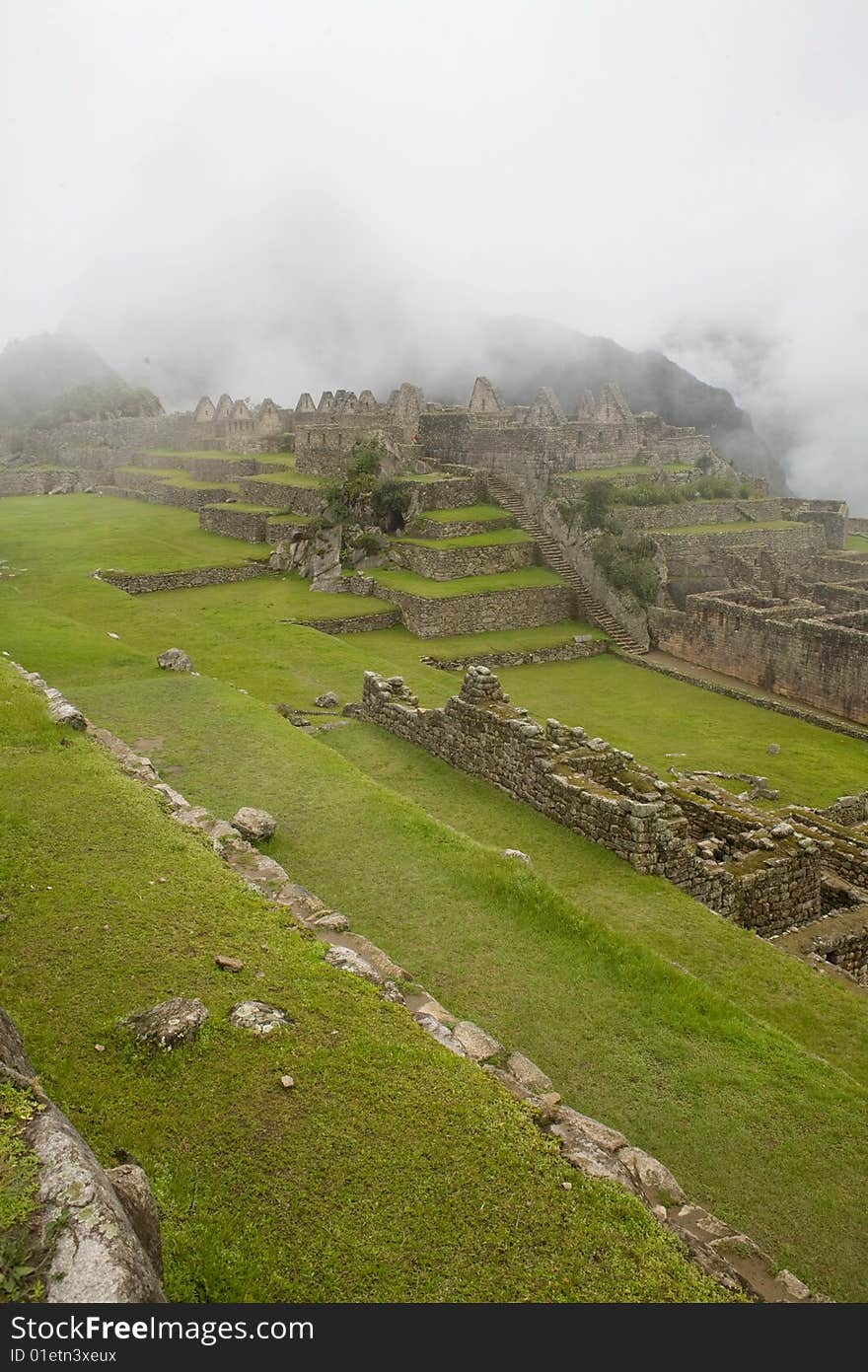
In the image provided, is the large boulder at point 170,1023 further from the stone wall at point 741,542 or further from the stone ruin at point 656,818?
the stone wall at point 741,542

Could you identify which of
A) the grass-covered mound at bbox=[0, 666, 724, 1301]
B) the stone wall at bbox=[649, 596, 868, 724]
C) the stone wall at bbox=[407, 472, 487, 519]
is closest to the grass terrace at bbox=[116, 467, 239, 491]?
the stone wall at bbox=[407, 472, 487, 519]

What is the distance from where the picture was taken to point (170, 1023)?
629 centimetres

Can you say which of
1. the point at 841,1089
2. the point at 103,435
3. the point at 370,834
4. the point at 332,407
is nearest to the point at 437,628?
the point at 370,834

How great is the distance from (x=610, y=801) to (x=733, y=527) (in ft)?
89.8

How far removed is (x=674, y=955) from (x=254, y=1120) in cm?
573

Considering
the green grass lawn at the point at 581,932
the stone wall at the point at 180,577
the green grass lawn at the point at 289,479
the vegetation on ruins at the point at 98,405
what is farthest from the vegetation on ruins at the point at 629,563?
the vegetation on ruins at the point at 98,405

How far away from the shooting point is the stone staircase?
31.3 meters

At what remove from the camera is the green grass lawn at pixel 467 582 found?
31.8m

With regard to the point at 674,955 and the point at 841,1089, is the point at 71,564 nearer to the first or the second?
the point at 674,955

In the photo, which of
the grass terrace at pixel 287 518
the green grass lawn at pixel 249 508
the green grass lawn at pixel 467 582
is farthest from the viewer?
the green grass lawn at pixel 249 508

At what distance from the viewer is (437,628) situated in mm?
30672

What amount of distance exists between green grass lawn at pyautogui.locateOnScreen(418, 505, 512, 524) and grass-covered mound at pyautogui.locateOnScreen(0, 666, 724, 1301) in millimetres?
28742

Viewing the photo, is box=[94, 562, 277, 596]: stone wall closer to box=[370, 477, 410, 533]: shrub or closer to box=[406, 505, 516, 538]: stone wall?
box=[370, 477, 410, 533]: shrub

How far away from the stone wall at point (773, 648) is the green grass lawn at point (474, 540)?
21.3 ft
